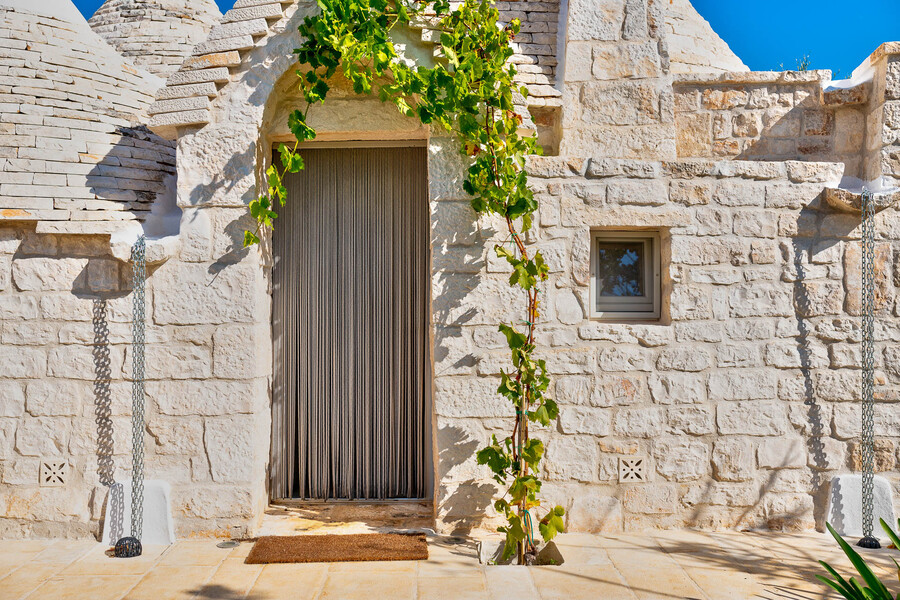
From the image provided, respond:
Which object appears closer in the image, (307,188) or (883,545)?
(883,545)

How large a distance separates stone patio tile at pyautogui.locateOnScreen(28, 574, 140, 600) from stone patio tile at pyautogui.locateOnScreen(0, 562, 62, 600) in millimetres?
55

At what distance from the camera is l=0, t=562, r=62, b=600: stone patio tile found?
333 cm

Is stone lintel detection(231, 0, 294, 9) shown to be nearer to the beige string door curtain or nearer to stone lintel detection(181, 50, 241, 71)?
stone lintel detection(181, 50, 241, 71)

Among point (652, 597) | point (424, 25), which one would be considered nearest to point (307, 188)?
point (424, 25)

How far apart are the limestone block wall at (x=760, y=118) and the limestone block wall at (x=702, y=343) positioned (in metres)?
0.44

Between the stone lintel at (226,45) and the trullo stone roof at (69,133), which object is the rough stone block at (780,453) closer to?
the stone lintel at (226,45)

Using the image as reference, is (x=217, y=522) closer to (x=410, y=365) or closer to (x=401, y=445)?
(x=401, y=445)

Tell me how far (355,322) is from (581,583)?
7.35ft

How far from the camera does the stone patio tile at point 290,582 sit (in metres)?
3.31

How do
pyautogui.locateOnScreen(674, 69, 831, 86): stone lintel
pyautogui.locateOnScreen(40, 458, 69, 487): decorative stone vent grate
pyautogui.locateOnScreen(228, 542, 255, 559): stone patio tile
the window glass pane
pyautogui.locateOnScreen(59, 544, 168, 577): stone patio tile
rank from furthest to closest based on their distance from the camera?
pyautogui.locateOnScreen(674, 69, 831, 86): stone lintel → the window glass pane → pyautogui.locateOnScreen(40, 458, 69, 487): decorative stone vent grate → pyautogui.locateOnScreen(228, 542, 255, 559): stone patio tile → pyautogui.locateOnScreen(59, 544, 168, 577): stone patio tile

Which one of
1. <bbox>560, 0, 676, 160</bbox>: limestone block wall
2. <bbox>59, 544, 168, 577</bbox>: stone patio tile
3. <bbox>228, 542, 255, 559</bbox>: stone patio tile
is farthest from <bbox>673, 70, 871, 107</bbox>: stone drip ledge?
<bbox>59, 544, 168, 577</bbox>: stone patio tile

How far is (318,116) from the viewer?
4.39m

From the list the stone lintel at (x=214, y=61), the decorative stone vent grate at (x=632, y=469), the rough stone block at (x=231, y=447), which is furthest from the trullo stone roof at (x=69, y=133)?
the decorative stone vent grate at (x=632, y=469)

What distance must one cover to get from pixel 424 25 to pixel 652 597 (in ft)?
11.2
